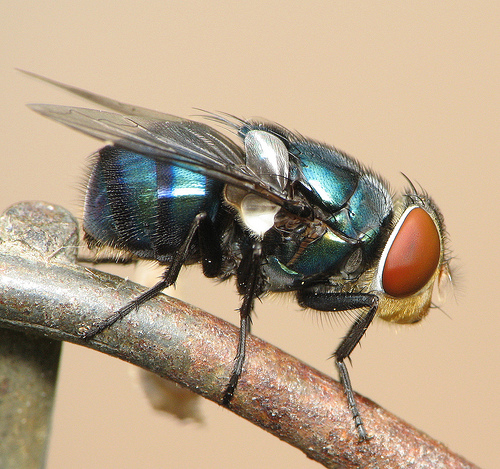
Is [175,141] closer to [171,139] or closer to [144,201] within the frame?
[171,139]

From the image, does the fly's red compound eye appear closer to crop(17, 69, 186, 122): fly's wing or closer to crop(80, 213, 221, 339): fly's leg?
crop(80, 213, 221, 339): fly's leg

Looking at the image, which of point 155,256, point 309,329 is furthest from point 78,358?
point 155,256

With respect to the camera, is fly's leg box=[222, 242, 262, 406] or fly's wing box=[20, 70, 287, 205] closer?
fly's wing box=[20, 70, 287, 205]

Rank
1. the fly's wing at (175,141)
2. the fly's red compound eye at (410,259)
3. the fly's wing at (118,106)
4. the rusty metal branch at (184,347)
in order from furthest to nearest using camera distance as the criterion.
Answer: the fly's red compound eye at (410,259)
the fly's wing at (118,106)
the fly's wing at (175,141)
the rusty metal branch at (184,347)

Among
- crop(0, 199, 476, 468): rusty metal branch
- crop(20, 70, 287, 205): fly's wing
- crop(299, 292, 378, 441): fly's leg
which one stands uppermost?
crop(20, 70, 287, 205): fly's wing

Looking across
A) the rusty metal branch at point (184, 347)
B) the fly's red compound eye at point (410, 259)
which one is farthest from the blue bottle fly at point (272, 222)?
the rusty metal branch at point (184, 347)

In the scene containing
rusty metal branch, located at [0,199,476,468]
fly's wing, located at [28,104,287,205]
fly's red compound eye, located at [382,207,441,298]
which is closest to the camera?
rusty metal branch, located at [0,199,476,468]

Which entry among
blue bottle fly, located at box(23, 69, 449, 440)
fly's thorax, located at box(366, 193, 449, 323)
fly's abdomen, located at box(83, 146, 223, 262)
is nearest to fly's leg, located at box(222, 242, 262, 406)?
blue bottle fly, located at box(23, 69, 449, 440)

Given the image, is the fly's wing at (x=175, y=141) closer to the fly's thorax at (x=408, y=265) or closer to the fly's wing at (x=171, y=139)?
the fly's wing at (x=171, y=139)
